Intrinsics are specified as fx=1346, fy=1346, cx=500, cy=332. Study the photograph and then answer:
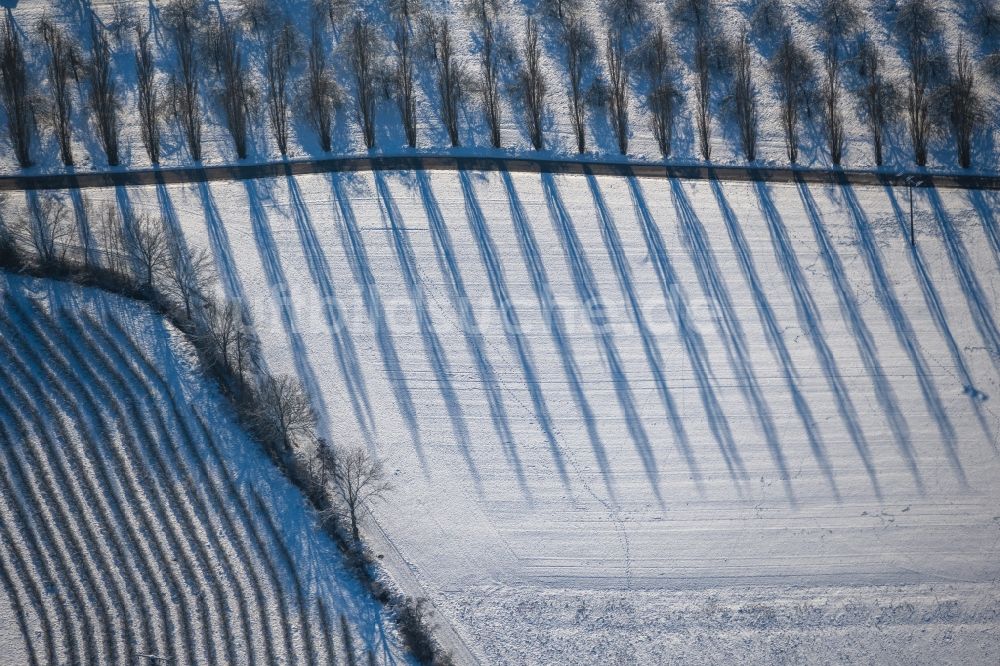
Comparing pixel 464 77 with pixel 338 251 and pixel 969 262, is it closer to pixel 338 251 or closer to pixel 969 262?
pixel 338 251

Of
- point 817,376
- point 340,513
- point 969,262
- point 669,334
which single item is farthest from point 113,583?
point 969,262

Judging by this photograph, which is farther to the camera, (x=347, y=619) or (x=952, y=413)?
(x=952, y=413)

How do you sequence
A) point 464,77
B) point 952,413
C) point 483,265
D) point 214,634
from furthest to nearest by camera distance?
point 464,77, point 483,265, point 952,413, point 214,634

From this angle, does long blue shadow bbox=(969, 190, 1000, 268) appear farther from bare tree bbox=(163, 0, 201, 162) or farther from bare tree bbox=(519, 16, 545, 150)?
bare tree bbox=(163, 0, 201, 162)

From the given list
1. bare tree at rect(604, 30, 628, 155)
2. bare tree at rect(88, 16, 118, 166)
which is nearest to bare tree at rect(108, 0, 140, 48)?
bare tree at rect(88, 16, 118, 166)

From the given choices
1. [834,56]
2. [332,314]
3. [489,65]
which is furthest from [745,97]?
[332,314]

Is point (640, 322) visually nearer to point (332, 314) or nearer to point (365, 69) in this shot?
point (332, 314)
